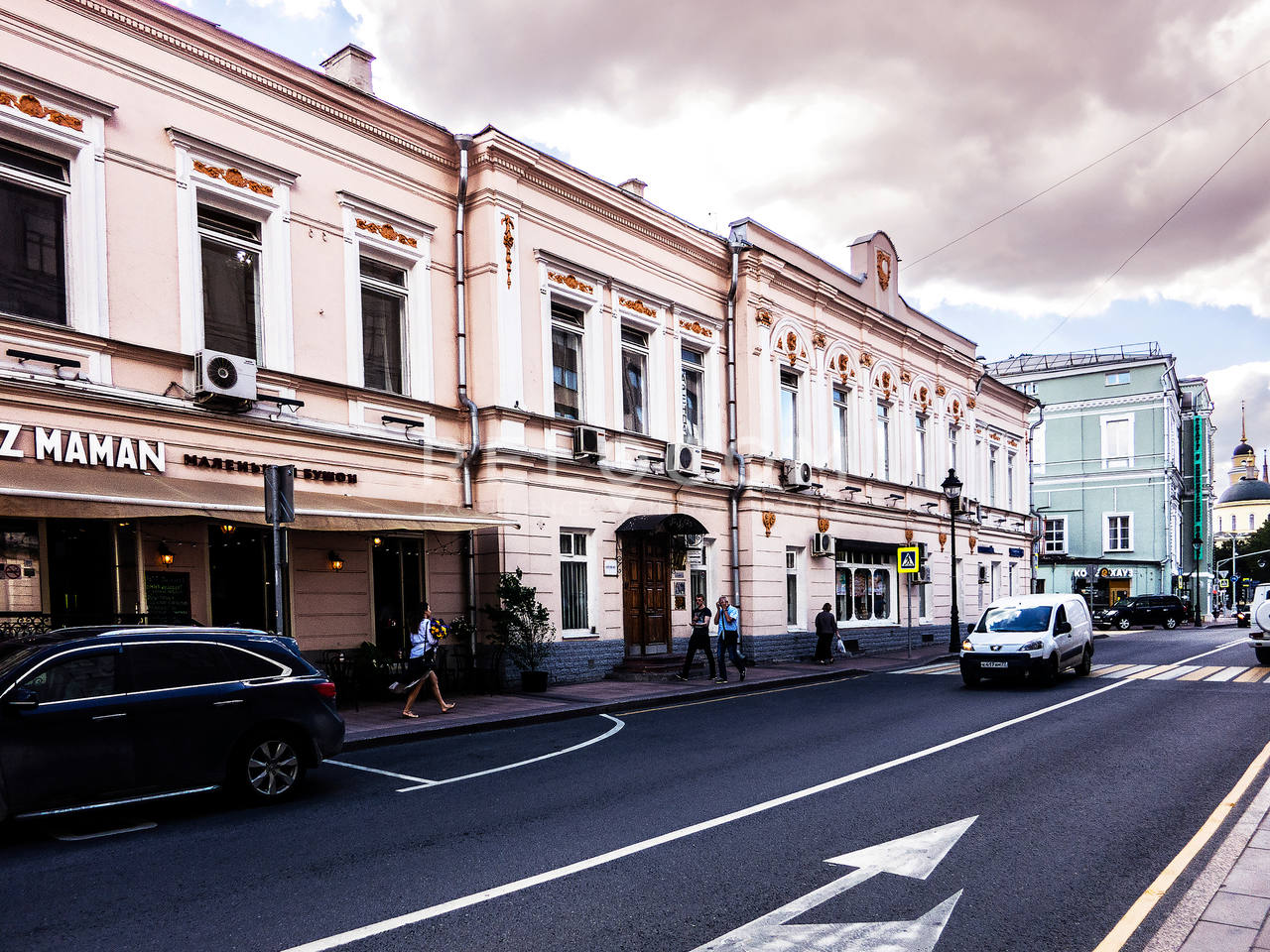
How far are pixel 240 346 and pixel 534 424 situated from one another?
18.5 ft

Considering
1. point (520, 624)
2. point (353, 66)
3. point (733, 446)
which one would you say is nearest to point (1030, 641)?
point (733, 446)

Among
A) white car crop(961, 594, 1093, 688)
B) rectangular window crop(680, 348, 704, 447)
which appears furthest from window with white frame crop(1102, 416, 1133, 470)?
rectangular window crop(680, 348, 704, 447)

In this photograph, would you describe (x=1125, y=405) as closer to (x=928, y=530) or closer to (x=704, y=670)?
(x=928, y=530)

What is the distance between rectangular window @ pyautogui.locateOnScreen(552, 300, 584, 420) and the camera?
1930 cm

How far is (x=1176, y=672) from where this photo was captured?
19859mm

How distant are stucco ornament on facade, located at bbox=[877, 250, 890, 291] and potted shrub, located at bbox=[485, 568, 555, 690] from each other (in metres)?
18.8

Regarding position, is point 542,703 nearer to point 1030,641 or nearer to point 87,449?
point 87,449

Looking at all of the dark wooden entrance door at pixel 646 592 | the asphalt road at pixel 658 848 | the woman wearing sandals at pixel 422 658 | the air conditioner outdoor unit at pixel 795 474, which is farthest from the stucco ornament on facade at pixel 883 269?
the woman wearing sandals at pixel 422 658

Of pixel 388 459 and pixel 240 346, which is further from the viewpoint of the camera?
pixel 388 459

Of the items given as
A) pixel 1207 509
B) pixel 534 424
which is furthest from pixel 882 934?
pixel 1207 509

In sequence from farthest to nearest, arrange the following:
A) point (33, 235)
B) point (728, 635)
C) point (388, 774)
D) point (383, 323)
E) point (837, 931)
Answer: point (728, 635), point (383, 323), point (33, 235), point (388, 774), point (837, 931)

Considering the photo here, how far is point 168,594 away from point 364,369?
5.06m

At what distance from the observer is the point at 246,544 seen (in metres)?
14.1

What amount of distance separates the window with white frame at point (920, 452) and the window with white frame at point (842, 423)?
15.7 feet
